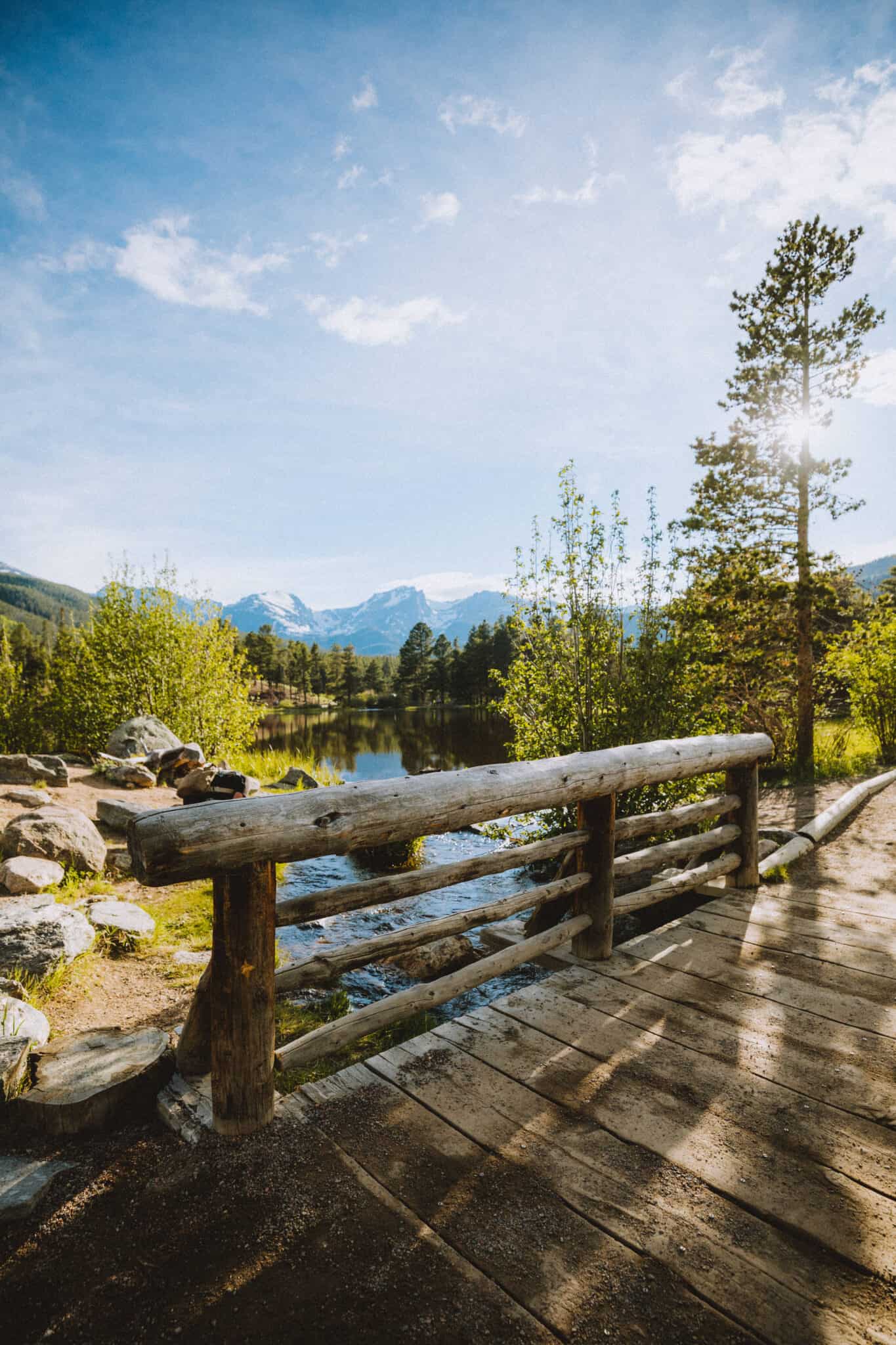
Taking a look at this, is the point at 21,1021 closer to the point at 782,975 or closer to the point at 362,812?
the point at 362,812

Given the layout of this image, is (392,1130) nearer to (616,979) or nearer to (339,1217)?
(339,1217)

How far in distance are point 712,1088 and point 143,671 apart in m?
14.0

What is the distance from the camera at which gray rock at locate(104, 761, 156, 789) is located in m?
10.4

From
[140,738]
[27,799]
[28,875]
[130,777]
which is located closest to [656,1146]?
[28,875]

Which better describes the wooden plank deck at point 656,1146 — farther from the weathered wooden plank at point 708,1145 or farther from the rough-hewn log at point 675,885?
the rough-hewn log at point 675,885

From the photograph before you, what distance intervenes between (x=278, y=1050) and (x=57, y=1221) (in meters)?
0.76

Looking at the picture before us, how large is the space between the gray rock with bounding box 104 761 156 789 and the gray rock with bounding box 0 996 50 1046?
26.2ft

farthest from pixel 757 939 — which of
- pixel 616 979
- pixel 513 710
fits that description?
pixel 513 710

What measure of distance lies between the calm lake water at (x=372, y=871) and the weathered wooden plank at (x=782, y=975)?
164 cm

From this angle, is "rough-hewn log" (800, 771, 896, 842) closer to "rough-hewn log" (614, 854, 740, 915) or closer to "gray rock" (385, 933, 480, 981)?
"rough-hewn log" (614, 854, 740, 915)

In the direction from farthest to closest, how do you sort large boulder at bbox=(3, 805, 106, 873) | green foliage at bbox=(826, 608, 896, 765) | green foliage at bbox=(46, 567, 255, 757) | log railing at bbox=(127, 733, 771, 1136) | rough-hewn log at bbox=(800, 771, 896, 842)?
green foliage at bbox=(46, 567, 255, 757) < green foliage at bbox=(826, 608, 896, 765) < rough-hewn log at bbox=(800, 771, 896, 842) < large boulder at bbox=(3, 805, 106, 873) < log railing at bbox=(127, 733, 771, 1136)

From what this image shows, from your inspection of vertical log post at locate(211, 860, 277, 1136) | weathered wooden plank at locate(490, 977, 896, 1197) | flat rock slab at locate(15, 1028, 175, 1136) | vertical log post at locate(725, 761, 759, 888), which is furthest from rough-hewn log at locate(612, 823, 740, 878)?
flat rock slab at locate(15, 1028, 175, 1136)

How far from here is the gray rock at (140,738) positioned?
12031 millimetres

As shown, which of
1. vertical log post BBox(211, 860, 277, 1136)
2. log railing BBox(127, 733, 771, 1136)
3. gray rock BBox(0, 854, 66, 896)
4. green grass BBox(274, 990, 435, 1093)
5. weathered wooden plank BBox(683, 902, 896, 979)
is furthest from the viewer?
gray rock BBox(0, 854, 66, 896)
